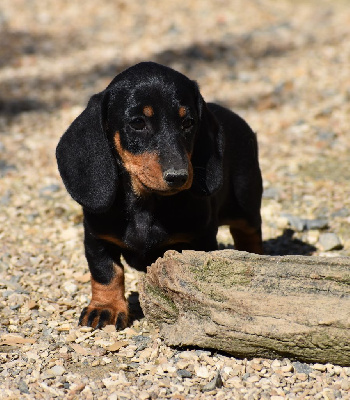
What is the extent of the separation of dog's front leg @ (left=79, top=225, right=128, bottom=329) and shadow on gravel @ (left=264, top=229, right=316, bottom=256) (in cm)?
183

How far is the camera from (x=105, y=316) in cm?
482

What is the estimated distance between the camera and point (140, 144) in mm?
4414

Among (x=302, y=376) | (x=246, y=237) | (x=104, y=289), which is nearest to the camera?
(x=302, y=376)

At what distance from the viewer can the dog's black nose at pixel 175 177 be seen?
409cm

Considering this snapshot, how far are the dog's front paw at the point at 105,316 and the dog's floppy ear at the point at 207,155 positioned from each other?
1.03 m

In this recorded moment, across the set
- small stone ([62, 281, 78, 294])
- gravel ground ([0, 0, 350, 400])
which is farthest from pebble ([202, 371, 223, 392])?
small stone ([62, 281, 78, 294])

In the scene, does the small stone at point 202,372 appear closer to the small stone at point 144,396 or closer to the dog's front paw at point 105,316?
the small stone at point 144,396

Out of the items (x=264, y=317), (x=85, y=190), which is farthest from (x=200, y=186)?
(x=264, y=317)

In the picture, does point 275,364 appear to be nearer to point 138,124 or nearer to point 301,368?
point 301,368

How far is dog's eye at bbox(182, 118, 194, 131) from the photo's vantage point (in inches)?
179

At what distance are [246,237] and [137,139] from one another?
183 centimetres

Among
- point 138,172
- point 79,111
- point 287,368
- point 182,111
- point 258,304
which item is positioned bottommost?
point 287,368

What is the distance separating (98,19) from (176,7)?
63.0 inches

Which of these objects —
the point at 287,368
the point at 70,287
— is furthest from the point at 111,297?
the point at 287,368
